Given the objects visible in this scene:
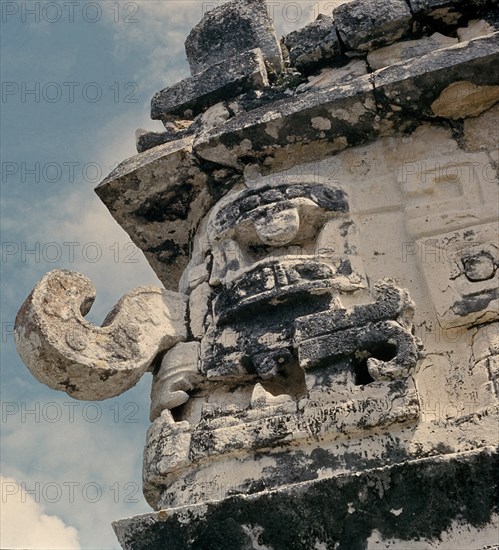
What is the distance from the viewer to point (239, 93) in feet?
16.3

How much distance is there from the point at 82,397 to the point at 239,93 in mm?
1938

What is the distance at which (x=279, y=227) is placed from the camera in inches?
167

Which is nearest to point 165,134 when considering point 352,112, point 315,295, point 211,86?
point 211,86

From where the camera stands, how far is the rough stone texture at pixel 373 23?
4746 mm

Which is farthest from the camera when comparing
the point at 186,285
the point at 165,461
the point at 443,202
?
the point at 186,285

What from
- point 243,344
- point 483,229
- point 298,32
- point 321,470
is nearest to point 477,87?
point 483,229

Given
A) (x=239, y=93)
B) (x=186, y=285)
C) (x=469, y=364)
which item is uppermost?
(x=239, y=93)

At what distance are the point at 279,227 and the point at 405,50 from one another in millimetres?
1292

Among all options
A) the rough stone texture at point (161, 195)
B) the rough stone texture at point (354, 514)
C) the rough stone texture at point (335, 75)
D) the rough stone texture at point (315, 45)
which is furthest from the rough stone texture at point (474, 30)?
the rough stone texture at point (354, 514)

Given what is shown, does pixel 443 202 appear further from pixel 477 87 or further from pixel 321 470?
pixel 321 470

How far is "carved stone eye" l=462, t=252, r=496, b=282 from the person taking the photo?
3891 millimetres

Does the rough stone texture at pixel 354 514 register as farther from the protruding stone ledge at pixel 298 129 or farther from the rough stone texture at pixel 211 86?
the rough stone texture at pixel 211 86

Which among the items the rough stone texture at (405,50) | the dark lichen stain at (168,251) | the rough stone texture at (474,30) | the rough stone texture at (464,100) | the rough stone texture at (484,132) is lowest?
the dark lichen stain at (168,251)

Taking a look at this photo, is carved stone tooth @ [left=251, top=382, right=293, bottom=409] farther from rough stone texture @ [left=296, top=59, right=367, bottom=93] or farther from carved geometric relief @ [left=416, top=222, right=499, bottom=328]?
rough stone texture @ [left=296, top=59, right=367, bottom=93]
